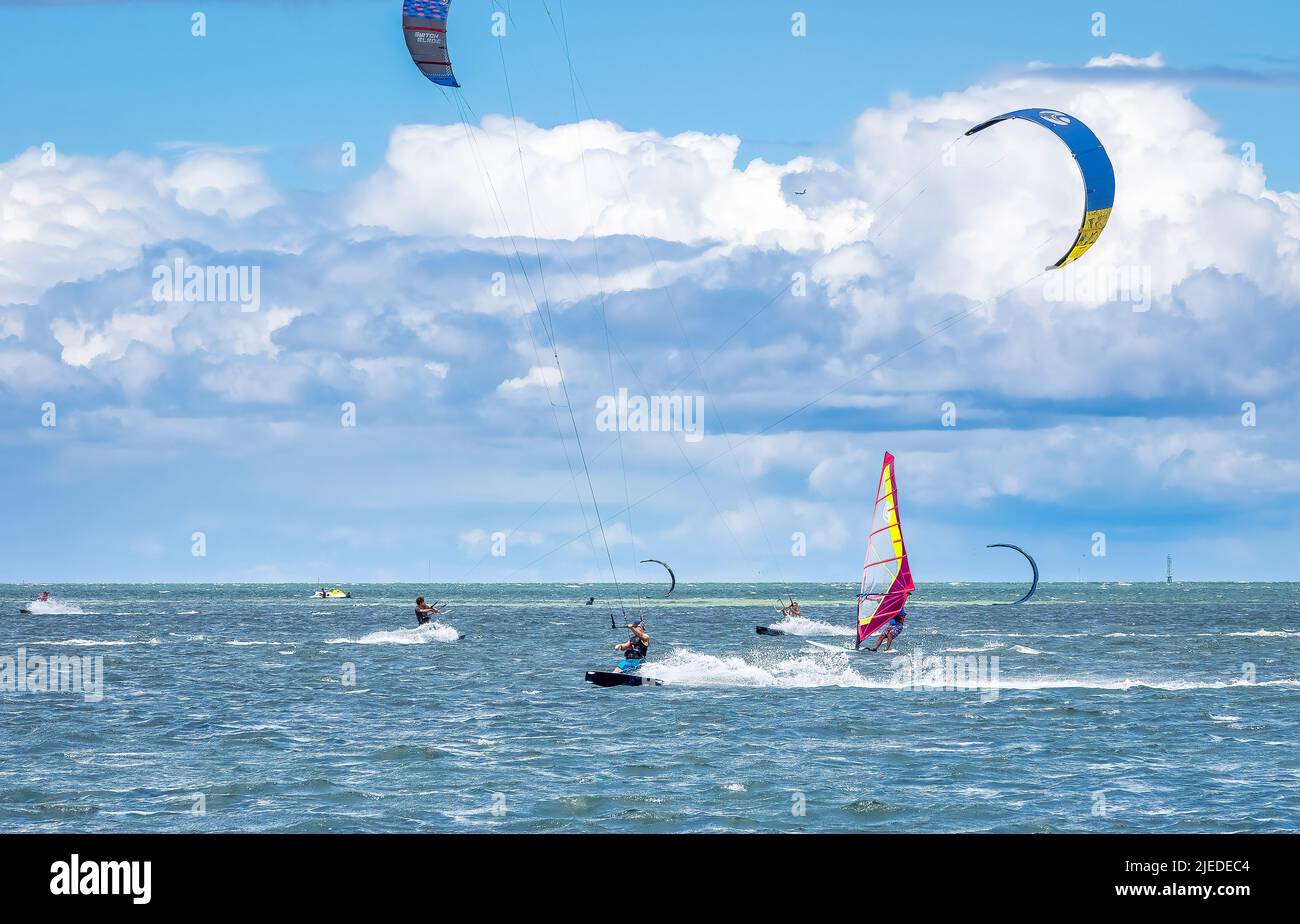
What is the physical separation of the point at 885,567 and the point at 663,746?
2587cm

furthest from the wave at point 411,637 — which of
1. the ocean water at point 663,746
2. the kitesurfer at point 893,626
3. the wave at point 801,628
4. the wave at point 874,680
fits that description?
the wave at point 874,680

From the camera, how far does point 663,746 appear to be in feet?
93.0

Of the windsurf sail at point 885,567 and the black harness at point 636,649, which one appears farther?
the windsurf sail at point 885,567

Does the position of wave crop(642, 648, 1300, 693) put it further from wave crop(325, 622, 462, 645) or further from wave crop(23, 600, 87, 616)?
wave crop(23, 600, 87, 616)

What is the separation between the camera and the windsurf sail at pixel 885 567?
52.1 metres

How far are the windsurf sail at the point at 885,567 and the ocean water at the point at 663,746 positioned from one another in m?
2.15

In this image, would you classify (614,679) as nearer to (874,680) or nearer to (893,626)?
(874,680)

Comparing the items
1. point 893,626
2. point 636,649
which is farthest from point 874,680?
point 893,626

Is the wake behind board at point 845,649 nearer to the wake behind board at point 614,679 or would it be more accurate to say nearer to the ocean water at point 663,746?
the ocean water at point 663,746

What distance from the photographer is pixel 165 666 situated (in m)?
51.4

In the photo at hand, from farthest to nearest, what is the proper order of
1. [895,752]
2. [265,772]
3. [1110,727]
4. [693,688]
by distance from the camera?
1. [693,688]
2. [1110,727]
3. [895,752]
4. [265,772]
